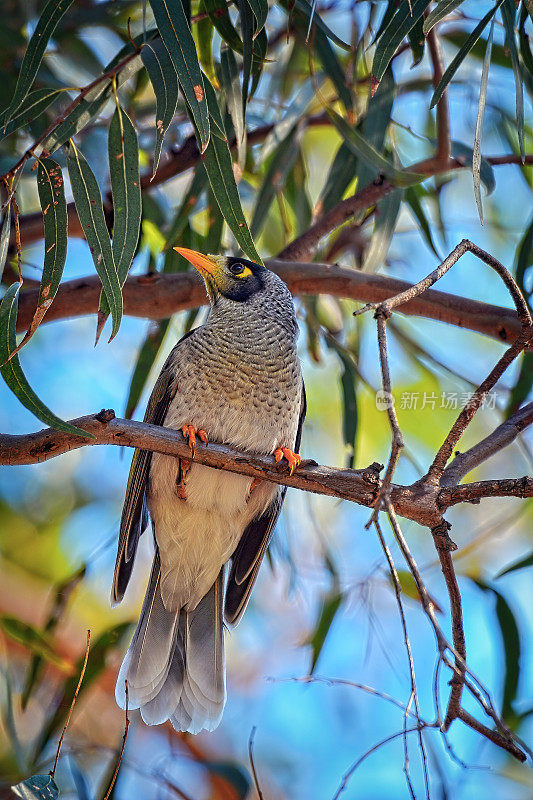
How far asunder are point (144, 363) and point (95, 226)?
125 cm

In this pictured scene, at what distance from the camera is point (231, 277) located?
11.9 feet

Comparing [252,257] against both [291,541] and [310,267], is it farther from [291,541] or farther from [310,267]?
[291,541]

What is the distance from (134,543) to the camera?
3.19 m

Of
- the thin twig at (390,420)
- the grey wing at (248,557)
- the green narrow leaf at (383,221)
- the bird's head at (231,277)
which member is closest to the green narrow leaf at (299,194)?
the bird's head at (231,277)

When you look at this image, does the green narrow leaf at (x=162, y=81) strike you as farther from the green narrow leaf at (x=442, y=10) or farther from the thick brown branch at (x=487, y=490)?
the thick brown branch at (x=487, y=490)

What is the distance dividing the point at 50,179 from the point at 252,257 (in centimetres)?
63

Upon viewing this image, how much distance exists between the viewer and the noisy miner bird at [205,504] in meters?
3.12

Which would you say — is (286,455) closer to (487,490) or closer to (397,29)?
(487,490)

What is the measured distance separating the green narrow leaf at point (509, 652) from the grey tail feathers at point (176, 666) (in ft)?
3.55

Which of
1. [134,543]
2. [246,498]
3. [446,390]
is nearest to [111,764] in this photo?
[134,543]

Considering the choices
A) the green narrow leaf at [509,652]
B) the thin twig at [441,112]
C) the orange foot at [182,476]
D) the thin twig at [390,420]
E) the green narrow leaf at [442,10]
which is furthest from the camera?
the thin twig at [441,112]

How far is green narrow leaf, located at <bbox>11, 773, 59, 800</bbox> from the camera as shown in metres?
2.07
